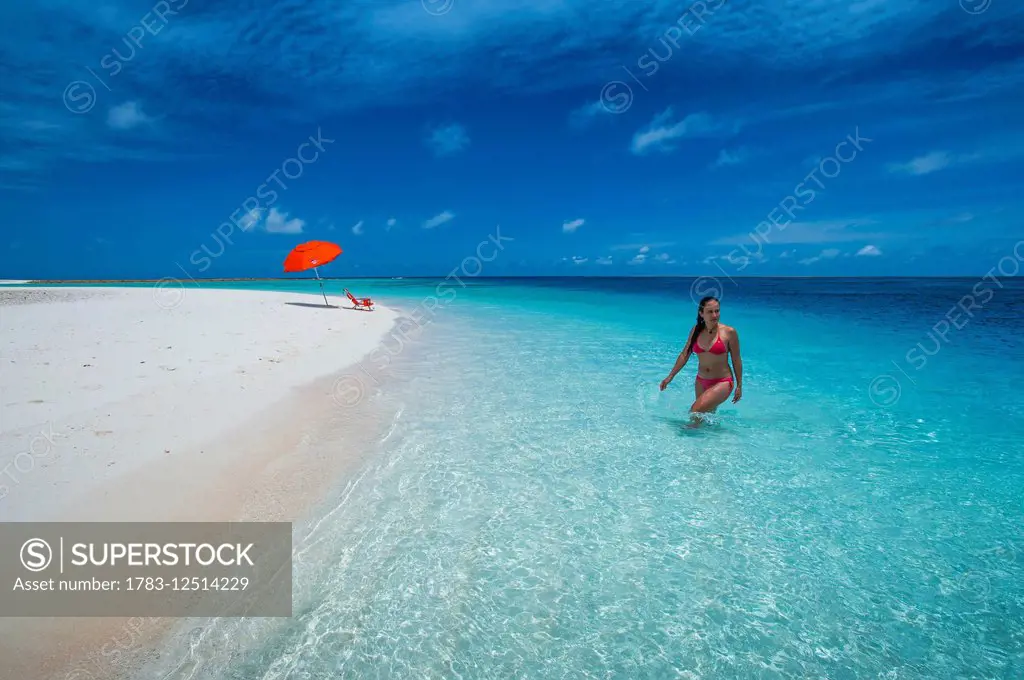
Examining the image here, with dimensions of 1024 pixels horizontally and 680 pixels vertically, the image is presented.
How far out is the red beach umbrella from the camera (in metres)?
21.4

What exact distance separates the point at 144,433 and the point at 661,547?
5.97 m

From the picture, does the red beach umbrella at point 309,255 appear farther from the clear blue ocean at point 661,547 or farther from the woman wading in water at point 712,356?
the woman wading in water at point 712,356

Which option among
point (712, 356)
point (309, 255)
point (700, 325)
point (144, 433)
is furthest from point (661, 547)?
point (309, 255)

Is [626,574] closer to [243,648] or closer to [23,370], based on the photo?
[243,648]

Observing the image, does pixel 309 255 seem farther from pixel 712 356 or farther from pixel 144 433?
pixel 712 356

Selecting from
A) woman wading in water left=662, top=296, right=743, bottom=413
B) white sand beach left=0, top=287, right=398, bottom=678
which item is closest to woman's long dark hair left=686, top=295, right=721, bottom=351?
woman wading in water left=662, top=296, right=743, bottom=413

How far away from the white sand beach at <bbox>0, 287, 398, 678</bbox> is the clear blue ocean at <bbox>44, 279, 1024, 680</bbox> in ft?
2.93

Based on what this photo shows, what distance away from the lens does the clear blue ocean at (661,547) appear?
3.10 meters

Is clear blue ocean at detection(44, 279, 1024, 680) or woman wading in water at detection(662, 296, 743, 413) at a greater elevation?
woman wading in water at detection(662, 296, 743, 413)

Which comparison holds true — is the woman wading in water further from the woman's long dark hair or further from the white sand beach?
the white sand beach

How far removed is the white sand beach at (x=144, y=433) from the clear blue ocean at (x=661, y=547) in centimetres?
89

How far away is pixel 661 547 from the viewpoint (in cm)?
419

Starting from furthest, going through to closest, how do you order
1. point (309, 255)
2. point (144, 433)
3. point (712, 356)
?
point (309, 255) < point (712, 356) < point (144, 433)

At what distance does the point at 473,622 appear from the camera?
3367mm
